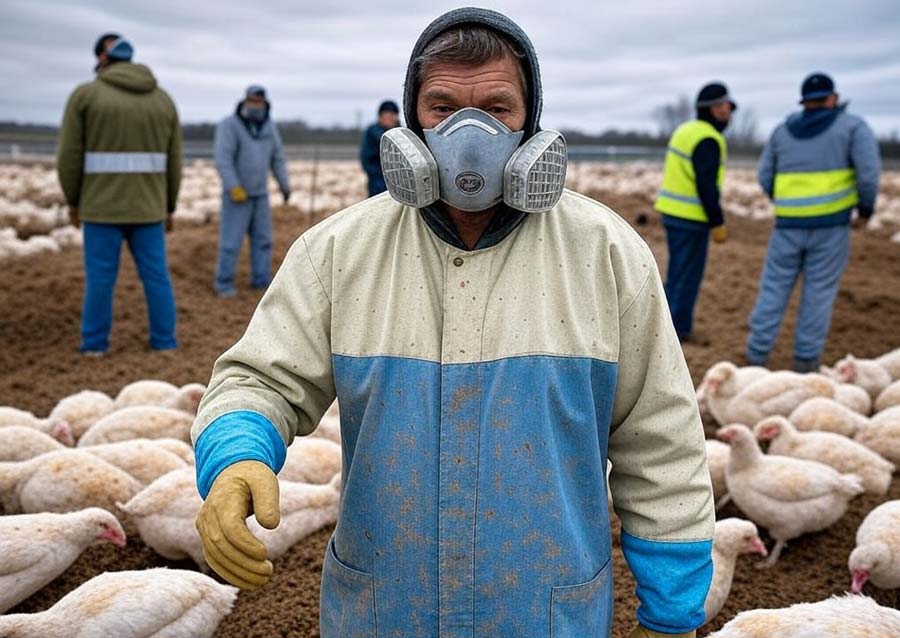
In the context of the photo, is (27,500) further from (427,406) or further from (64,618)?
(427,406)

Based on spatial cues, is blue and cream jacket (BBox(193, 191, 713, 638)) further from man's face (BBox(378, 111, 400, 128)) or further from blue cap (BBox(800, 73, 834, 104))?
man's face (BBox(378, 111, 400, 128))

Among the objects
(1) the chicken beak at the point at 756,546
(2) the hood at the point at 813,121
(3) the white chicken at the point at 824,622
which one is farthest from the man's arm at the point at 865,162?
(3) the white chicken at the point at 824,622

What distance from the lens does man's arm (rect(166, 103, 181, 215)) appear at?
6.94 meters

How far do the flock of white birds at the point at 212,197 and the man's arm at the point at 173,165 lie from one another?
14.7 feet

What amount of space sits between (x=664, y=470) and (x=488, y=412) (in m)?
0.44

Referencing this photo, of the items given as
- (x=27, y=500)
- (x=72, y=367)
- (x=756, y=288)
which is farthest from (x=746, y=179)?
(x=27, y=500)

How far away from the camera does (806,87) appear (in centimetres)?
652

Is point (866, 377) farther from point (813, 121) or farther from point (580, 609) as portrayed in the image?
point (580, 609)

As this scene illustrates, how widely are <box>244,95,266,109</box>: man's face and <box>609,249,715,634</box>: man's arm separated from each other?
25.3 feet

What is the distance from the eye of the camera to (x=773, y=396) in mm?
5535

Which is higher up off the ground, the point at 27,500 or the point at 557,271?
the point at 557,271

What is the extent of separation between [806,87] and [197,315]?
6213 mm

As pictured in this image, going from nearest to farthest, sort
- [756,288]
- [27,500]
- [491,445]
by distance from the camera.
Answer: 1. [491,445]
2. [27,500]
3. [756,288]

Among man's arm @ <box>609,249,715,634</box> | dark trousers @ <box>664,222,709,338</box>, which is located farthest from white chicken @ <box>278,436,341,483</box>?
dark trousers @ <box>664,222,709,338</box>
